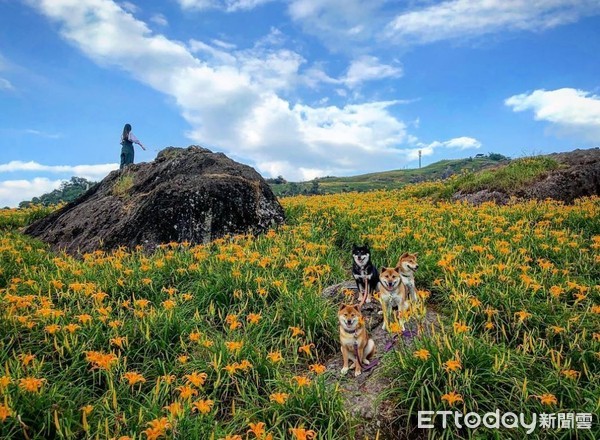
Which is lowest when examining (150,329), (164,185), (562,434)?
(562,434)

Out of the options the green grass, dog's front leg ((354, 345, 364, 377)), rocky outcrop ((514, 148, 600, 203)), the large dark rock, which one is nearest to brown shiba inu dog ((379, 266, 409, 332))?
dog's front leg ((354, 345, 364, 377))

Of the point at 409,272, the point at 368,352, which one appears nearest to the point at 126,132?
the point at 409,272

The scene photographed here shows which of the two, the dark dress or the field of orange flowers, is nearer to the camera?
the field of orange flowers

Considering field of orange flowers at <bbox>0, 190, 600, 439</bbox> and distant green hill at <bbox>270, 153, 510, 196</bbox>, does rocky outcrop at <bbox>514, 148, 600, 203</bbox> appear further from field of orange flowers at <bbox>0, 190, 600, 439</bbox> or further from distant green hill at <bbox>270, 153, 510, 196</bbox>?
distant green hill at <bbox>270, 153, 510, 196</bbox>

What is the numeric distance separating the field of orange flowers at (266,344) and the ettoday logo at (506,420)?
8 cm

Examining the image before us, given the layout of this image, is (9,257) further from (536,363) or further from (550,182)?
(550,182)

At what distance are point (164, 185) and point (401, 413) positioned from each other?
8760 millimetres

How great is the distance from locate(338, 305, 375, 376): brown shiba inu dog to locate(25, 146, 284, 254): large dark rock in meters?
6.07

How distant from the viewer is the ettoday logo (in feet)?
12.7

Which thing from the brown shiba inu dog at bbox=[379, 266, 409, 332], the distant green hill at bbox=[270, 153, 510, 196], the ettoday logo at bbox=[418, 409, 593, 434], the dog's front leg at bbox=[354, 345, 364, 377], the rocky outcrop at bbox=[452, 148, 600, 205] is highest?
the distant green hill at bbox=[270, 153, 510, 196]

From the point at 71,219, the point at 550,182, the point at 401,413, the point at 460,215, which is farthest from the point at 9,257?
the point at 550,182

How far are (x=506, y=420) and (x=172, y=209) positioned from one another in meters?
8.49

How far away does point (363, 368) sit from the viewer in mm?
4812

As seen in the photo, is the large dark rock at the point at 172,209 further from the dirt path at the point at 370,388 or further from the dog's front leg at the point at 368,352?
the dog's front leg at the point at 368,352
